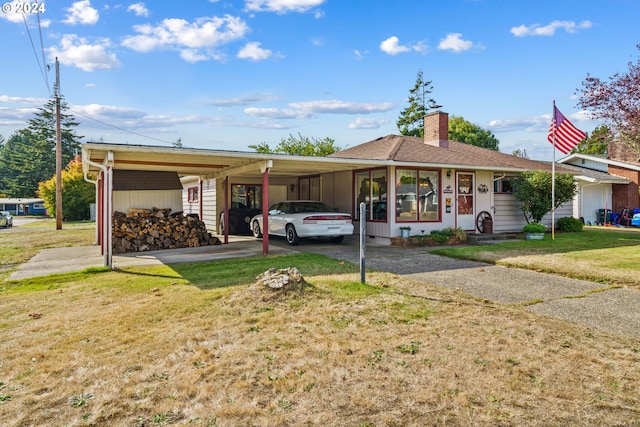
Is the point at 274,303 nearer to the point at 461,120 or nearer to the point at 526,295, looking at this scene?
the point at 526,295

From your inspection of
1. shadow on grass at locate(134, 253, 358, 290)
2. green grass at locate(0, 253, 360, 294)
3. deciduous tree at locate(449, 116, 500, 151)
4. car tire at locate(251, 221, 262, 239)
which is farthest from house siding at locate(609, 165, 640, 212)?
deciduous tree at locate(449, 116, 500, 151)

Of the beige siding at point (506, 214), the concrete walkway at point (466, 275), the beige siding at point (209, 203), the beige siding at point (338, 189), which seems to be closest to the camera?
the concrete walkway at point (466, 275)

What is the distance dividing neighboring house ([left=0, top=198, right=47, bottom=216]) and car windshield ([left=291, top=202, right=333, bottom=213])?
56.0 metres

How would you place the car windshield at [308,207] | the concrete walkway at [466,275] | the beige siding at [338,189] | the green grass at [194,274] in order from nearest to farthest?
the concrete walkway at [466,275]
the green grass at [194,274]
the car windshield at [308,207]
the beige siding at [338,189]

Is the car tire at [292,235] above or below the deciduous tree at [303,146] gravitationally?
below

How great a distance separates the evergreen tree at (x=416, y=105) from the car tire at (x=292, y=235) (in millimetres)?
36112

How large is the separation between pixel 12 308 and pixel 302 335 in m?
4.31

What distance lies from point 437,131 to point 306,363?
1509 centimetres

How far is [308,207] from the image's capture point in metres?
13.0

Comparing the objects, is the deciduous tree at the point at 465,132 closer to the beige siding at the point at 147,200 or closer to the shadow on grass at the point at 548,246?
the shadow on grass at the point at 548,246

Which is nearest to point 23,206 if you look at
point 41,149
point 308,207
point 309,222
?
point 41,149

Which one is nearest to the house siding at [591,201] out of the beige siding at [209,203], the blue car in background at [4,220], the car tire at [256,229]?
the car tire at [256,229]

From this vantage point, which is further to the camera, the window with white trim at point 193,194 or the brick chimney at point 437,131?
the window with white trim at point 193,194

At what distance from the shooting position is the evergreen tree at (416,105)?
4641 cm
